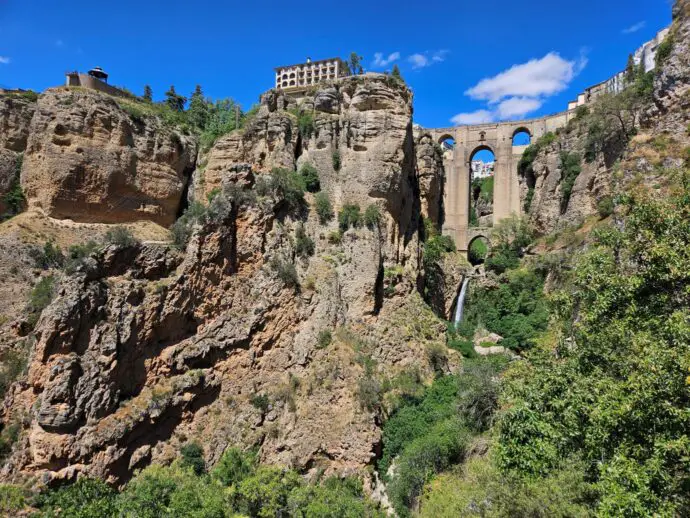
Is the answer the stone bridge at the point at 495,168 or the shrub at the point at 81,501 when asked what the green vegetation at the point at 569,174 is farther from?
the shrub at the point at 81,501

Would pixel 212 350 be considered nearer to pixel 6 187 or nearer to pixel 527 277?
pixel 6 187

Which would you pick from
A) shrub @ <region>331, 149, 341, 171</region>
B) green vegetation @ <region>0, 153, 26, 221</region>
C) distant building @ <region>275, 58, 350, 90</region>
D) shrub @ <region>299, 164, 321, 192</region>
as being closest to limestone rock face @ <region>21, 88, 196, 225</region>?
green vegetation @ <region>0, 153, 26, 221</region>

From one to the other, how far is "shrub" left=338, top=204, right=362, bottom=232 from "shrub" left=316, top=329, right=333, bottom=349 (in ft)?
20.1

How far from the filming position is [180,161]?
31.3 metres

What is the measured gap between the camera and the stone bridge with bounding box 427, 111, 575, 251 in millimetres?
45284

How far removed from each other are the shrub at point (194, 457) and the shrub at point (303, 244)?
35.1ft

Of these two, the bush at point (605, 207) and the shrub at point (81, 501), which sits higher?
the bush at point (605, 207)

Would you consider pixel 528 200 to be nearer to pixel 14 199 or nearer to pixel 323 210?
pixel 323 210

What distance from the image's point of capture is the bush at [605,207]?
29475 mm

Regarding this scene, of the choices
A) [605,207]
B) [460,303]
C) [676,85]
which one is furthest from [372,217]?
[676,85]

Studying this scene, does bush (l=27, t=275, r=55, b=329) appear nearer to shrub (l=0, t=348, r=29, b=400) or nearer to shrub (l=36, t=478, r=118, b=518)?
shrub (l=0, t=348, r=29, b=400)

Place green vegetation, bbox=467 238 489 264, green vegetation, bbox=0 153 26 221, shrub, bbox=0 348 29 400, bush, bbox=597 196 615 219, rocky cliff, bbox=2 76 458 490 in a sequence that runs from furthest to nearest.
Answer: green vegetation, bbox=467 238 489 264 → bush, bbox=597 196 615 219 → green vegetation, bbox=0 153 26 221 → shrub, bbox=0 348 29 400 → rocky cliff, bbox=2 76 458 490

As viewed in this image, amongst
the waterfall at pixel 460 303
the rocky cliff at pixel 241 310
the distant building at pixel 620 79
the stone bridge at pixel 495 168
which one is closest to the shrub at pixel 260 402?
the rocky cliff at pixel 241 310

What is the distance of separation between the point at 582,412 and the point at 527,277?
24.3 metres
